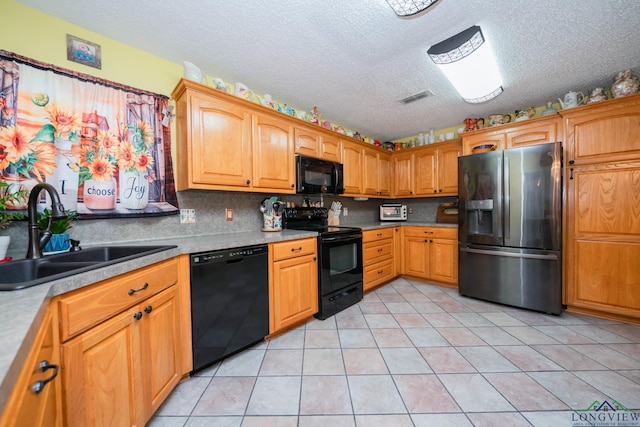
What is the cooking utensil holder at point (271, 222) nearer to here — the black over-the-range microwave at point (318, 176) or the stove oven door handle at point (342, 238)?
the black over-the-range microwave at point (318, 176)

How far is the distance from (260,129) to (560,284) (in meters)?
3.23

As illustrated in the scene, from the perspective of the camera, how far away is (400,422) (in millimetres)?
1216

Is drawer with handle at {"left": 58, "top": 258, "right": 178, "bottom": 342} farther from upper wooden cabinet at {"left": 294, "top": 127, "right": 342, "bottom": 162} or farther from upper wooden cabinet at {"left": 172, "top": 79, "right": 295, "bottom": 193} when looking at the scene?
upper wooden cabinet at {"left": 294, "top": 127, "right": 342, "bottom": 162}

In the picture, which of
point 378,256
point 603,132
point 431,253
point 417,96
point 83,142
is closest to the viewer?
point 83,142

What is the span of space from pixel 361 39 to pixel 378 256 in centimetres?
236

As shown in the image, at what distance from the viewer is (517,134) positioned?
262 cm

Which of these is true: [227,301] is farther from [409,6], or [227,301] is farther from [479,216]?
[479,216]

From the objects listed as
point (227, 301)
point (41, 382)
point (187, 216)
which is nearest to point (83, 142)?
point (187, 216)

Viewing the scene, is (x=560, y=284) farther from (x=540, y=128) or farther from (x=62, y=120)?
(x=62, y=120)

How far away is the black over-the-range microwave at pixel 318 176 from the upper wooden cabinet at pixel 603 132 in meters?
2.32

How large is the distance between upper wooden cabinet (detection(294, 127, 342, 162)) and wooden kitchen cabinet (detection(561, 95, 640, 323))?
2.32 m

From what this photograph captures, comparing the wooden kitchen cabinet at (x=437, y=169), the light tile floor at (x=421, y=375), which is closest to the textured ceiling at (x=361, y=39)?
the wooden kitchen cabinet at (x=437, y=169)

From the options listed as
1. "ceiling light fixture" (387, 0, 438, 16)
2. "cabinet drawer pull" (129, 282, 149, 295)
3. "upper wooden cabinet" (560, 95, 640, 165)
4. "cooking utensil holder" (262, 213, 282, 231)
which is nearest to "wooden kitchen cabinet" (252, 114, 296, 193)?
"cooking utensil holder" (262, 213, 282, 231)

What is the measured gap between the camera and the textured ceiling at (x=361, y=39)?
4.73ft
